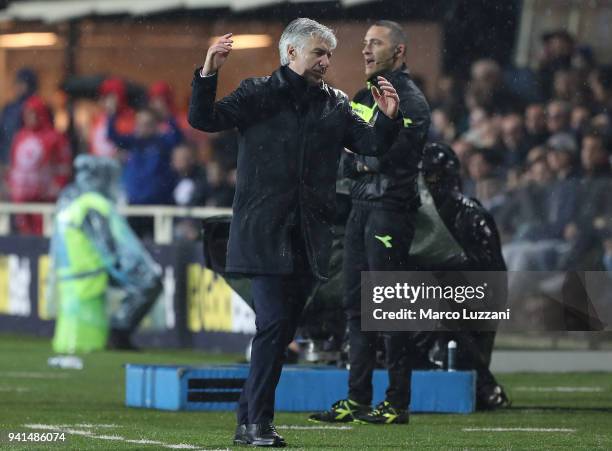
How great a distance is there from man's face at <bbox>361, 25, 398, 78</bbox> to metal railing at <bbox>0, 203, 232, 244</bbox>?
7815 millimetres

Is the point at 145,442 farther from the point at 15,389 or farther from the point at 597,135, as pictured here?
the point at 597,135

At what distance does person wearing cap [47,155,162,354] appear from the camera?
60.0ft

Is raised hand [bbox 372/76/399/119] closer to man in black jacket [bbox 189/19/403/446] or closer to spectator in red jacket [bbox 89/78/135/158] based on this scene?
man in black jacket [bbox 189/19/403/446]

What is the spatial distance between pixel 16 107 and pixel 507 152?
787cm

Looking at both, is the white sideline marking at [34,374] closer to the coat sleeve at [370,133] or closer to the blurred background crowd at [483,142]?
the blurred background crowd at [483,142]

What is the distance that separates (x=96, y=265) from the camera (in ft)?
60.8

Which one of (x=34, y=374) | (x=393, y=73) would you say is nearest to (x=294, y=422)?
(x=393, y=73)

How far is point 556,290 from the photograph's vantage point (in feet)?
57.5

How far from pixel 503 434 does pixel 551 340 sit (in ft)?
25.3

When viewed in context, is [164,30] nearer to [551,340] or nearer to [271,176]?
[551,340]

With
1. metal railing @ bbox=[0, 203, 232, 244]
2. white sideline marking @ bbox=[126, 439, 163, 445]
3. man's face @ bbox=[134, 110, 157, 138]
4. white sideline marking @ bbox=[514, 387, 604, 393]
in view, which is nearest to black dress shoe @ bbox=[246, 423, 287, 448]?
white sideline marking @ bbox=[126, 439, 163, 445]

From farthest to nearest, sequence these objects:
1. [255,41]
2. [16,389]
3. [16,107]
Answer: [16,107] → [255,41] → [16,389]

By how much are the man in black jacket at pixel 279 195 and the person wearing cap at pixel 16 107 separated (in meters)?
15.3
